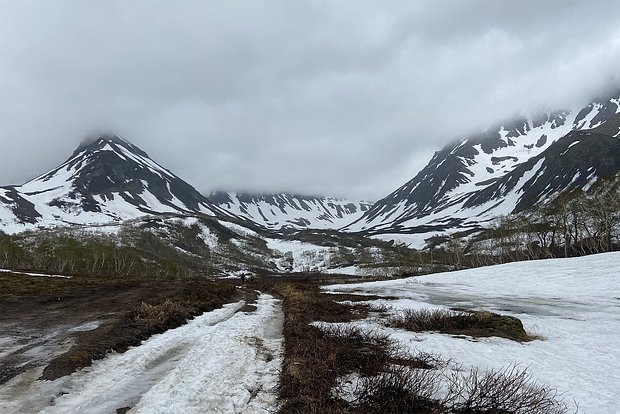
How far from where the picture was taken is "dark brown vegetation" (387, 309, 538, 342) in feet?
57.4

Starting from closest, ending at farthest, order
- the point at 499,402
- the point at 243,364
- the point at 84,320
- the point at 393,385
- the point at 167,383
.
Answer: the point at 499,402 → the point at 393,385 → the point at 167,383 → the point at 243,364 → the point at 84,320

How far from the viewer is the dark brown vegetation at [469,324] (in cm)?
1748

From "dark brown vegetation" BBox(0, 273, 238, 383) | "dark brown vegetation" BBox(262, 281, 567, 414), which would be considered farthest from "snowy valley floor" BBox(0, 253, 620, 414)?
"dark brown vegetation" BBox(0, 273, 238, 383)

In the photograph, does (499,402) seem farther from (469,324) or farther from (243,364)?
(469,324)

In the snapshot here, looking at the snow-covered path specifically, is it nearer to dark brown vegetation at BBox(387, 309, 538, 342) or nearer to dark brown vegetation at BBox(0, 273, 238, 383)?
dark brown vegetation at BBox(0, 273, 238, 383)

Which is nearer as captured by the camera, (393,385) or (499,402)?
(499,402)

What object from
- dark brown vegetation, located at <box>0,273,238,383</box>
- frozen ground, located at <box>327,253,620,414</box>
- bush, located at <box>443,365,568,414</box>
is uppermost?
dark brown vegetation, located at <box>0,273,238,383</box>

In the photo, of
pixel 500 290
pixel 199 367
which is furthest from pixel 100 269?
pixel 199 367

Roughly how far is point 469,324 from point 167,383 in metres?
15.7

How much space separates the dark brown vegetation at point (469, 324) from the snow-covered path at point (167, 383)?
8.03 m

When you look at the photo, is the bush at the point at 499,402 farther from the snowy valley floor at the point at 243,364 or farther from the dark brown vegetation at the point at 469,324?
the dark brown vegetation at the point at 469,324

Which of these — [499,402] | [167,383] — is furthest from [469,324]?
[167,383]

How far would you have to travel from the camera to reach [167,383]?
36.0ft

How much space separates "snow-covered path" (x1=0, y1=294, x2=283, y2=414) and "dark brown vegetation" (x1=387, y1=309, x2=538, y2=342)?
803 cm
